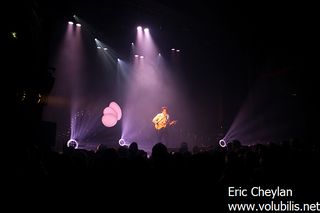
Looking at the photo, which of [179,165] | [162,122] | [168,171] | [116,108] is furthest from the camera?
[116,108]

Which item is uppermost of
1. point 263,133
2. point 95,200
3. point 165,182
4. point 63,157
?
point 263,133

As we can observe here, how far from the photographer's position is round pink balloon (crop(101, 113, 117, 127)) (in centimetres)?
1502

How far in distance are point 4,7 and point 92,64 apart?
9495 mm

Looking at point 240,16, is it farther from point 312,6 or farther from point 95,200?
point 95,200

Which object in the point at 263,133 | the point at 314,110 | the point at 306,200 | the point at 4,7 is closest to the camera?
the point at 306,200

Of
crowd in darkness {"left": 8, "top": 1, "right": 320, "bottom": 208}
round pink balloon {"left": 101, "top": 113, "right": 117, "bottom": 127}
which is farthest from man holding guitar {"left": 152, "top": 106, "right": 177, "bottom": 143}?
crowd in darkness {"left": 8, "top": 1, "right": 320, "bottom": 208}

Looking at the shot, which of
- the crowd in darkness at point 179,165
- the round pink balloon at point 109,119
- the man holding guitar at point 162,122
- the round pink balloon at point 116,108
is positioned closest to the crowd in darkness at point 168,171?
the crowd in darkness at point 179,165

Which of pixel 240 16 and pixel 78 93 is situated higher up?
pixel 240 16

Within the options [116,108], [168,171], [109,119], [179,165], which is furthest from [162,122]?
[168,171]

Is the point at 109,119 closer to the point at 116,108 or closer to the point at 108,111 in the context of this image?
the point at 108,111

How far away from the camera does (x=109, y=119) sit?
49.8 feet

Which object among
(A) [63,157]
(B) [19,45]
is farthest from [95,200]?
(B) [19,45]

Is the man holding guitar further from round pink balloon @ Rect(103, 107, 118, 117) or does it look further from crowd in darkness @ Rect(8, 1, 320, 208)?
crowd in darkness @ Rect(8, 1, 320, 208)

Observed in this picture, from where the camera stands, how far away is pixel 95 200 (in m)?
3.14
